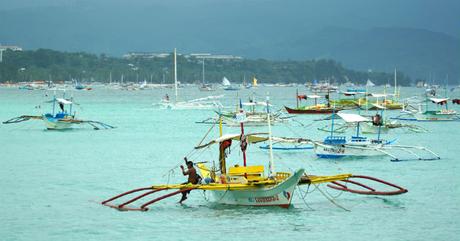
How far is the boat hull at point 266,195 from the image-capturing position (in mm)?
29766

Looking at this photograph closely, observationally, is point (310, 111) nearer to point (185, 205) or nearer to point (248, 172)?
point (185, 205)

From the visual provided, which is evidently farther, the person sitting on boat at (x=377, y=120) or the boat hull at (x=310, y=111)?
the boat hull at (x=310, y=111)

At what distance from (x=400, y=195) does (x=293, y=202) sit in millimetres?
4945

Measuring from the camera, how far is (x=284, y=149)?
51781 millimetres

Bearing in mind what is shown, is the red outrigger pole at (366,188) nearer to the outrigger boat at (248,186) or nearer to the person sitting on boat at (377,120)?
the outrigger boat at (248,186)

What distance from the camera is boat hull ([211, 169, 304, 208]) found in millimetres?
29766

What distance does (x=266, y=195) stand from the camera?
3044 centimetres

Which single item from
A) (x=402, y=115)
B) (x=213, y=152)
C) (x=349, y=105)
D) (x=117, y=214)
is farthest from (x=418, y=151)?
(x=349, y=105)

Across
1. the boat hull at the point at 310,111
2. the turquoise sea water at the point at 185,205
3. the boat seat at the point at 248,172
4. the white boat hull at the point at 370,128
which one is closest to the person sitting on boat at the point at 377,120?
the white boat hull at the point at 370,128

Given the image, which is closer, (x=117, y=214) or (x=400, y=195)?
(x=117, y=214)

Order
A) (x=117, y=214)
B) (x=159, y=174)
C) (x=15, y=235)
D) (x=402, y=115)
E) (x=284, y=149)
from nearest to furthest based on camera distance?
(x=15, y=235) → (x=117, y=214) → (x=159, y=174) → (x=284, y=149) → (x=402, y=115)

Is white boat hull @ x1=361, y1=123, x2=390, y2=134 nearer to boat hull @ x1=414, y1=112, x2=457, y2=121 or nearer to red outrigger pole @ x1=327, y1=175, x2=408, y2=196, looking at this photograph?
boat hull @ x1=414, y1=112, x2=457, y2=121

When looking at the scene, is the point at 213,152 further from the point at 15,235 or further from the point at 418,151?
the point at 15,235

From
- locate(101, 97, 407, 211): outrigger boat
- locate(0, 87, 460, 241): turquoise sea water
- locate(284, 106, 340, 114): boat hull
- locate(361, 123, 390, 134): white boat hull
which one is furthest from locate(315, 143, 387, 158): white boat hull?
locate(284, 106, 340, 114): boat hull
